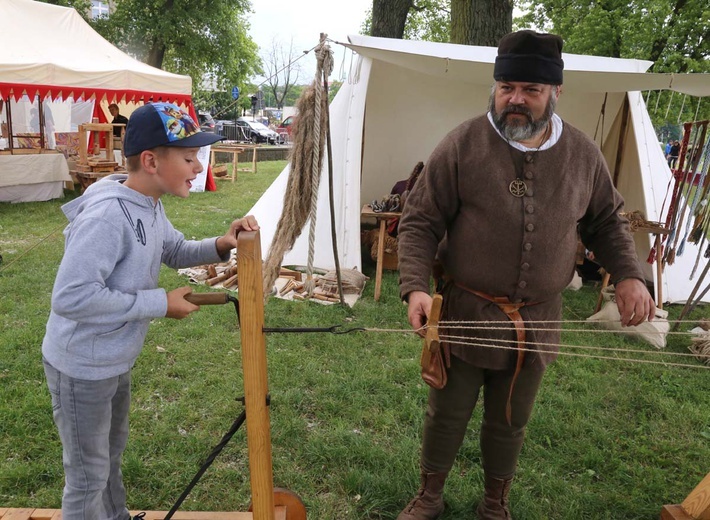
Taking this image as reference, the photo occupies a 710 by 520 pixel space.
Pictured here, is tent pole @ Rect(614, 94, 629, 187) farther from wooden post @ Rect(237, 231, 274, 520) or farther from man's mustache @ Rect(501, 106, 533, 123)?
wooden post @ Rect(237, 231, 274, 520)

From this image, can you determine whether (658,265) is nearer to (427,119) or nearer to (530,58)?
(427,119)

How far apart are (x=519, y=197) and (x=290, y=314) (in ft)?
9.33

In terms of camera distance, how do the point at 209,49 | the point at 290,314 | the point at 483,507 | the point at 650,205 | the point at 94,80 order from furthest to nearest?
1. the point at 209,49
2. the point at 94,80
3. the point at 650,205
4. the point at 290,314
5. the point at 483,507

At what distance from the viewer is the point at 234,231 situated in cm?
158

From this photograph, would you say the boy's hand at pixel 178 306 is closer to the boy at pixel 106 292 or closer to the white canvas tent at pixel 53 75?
the boy at pixel 106 292

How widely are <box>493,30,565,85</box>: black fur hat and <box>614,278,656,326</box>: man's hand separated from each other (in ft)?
2.36

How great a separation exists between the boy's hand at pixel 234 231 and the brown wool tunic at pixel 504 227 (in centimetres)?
51

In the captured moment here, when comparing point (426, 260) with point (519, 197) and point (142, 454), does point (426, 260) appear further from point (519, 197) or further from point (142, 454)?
point (142, 454)

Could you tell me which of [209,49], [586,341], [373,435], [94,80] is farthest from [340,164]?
[209,49]

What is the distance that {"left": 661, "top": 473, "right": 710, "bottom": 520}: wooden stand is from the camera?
1959 millimetres

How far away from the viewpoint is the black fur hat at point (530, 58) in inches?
62.2

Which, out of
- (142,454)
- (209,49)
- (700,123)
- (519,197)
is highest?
(209,49)

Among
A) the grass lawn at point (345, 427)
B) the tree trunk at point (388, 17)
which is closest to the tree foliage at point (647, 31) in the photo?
the tree trunk at point (388, 17)

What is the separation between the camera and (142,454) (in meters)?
2.41
